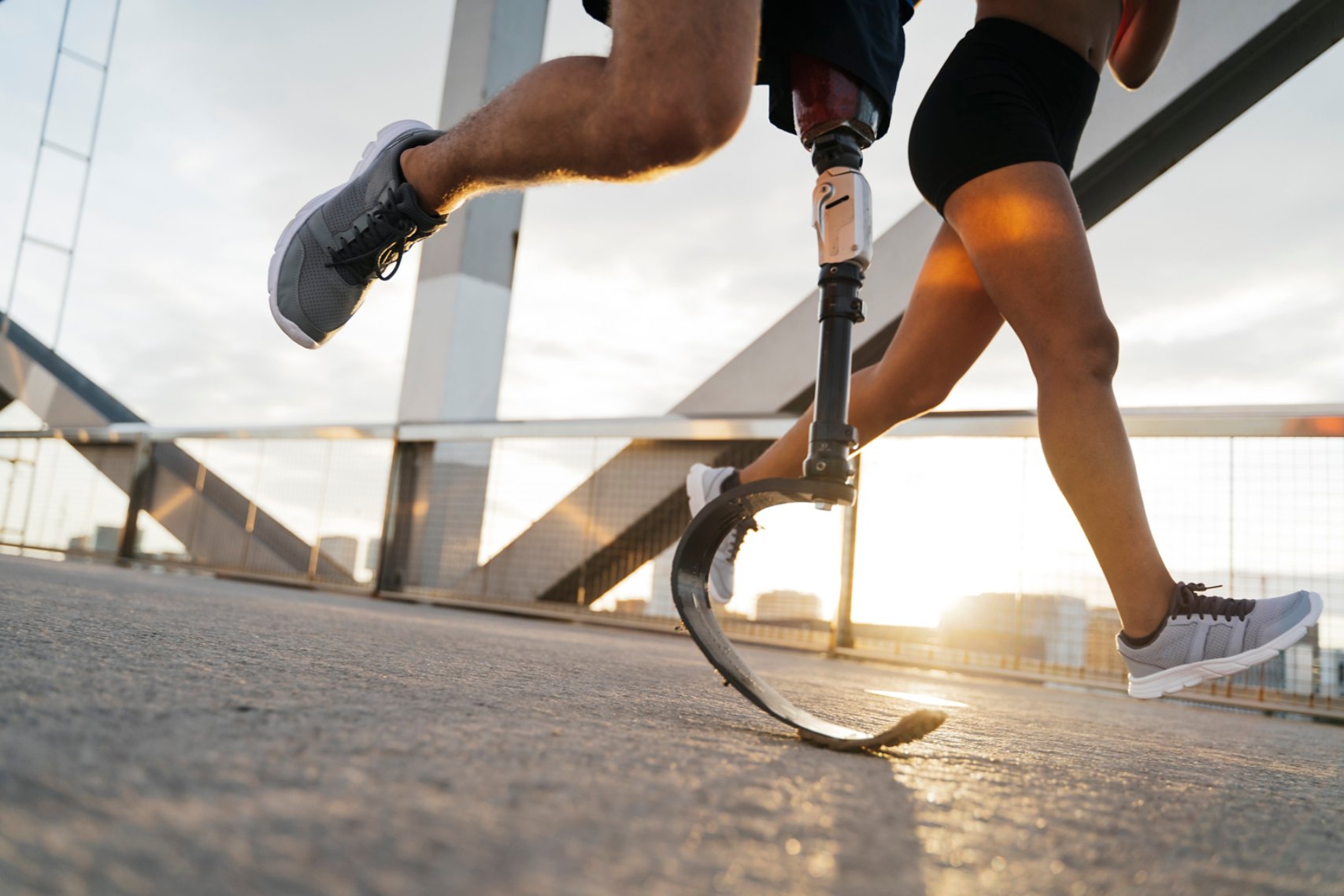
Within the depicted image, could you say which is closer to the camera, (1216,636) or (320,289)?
(1216,636)

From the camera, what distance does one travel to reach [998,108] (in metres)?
1.20

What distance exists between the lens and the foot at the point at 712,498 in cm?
143

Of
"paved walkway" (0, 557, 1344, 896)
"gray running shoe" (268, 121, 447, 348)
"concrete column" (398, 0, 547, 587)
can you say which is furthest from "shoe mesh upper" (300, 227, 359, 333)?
"concrete column" (398, 0, 547, 587)

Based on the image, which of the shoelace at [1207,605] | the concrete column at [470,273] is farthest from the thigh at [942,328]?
the concrete column at [470,273]

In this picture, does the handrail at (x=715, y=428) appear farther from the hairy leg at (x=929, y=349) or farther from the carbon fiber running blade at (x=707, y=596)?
the carbon fiber running blade at (x=707, y=596)

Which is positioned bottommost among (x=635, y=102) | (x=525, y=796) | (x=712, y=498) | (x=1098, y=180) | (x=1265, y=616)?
(x=525, y=796)

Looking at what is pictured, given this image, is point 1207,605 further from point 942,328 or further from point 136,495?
point 136,495

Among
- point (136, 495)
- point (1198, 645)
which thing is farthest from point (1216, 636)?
point (136, 495)

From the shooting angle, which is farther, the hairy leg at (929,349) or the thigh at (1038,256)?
the hairy leg at (929,349)

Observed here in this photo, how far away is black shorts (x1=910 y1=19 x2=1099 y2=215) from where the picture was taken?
1.17 m

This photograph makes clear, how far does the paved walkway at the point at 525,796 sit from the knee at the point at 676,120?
1.74 feet

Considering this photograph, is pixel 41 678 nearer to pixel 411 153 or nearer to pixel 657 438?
pixel 411 153

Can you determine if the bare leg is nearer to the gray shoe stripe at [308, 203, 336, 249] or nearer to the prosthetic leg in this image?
the prosthetic leg

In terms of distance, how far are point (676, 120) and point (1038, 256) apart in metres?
0.55
